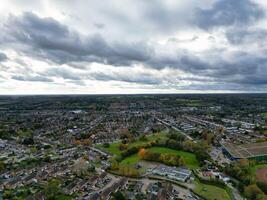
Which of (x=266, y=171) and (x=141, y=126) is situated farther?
(x=141, y=126)

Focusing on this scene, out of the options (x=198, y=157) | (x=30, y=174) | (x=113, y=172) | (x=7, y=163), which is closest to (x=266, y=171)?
(x=198, y=157)

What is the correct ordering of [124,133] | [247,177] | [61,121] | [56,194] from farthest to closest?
[61,121] < [124,133] < [247,177] < [56,194]

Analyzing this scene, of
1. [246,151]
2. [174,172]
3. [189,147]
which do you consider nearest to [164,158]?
[174,172]

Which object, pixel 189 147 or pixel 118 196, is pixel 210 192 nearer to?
pixel 118 196

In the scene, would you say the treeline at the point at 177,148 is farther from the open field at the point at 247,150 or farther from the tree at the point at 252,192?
the tree at the point at 252,192

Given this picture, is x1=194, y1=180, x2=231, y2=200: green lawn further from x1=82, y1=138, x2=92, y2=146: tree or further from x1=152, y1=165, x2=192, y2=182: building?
x1=82, y1=138, x2=92, y2=146: tree

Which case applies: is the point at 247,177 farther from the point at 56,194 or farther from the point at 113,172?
the point at 56,194

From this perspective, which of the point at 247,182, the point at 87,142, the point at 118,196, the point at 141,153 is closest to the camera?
the point at 118,196
